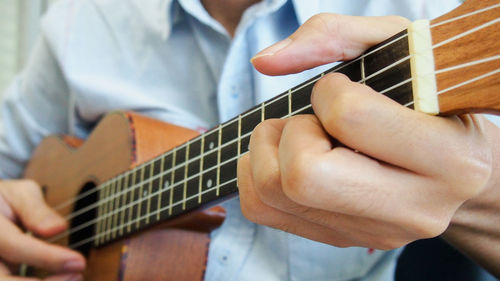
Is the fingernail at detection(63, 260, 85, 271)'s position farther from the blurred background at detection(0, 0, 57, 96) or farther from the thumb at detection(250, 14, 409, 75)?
the blurred background at detection(0, 0, 57, 96)

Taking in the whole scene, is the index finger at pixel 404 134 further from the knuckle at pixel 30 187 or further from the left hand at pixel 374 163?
the knuckle at pixel 30 187

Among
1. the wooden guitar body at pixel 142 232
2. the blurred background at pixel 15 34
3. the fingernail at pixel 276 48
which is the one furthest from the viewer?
the blurred background at pixel 15 34

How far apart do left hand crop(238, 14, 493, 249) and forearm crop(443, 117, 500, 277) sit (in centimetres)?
5

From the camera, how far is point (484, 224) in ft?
1.27

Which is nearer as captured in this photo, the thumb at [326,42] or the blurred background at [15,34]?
the thumb at [326,42]

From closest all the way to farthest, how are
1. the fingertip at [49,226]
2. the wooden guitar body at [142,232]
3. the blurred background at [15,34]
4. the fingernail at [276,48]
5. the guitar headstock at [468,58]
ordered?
the guitar headstock at [468,58] → the fingernail at [276,48] → the wooden guitar body at [142,232] → the fingertip at [49,226] → the blurred background at [15,34]

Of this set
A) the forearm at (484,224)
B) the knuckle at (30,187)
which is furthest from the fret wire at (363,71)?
the knuckle at (30,187)

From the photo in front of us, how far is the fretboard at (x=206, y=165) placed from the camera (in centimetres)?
31

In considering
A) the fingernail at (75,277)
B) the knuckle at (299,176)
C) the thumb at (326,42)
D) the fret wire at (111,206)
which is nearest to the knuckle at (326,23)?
the thumb at (326,42)

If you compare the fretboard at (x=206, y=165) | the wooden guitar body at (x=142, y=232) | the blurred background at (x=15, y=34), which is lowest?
the blurred background at (x=15, y=34)

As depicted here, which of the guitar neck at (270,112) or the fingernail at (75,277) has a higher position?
the guitar neck at (270,112)

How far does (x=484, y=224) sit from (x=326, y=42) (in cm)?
22

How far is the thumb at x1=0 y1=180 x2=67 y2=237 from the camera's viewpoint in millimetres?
764

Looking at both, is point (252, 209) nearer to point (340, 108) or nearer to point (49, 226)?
point (340, 108)
